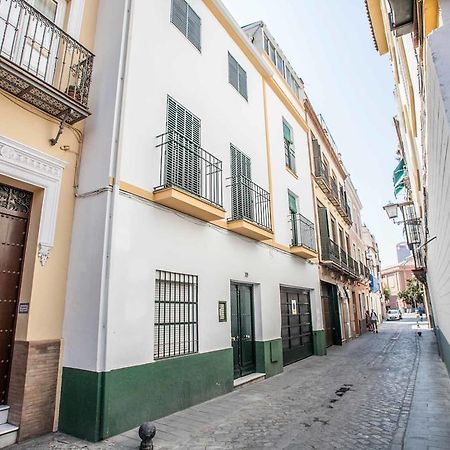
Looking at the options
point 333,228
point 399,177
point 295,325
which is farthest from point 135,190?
point 333,228

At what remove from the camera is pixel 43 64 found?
5.90 m

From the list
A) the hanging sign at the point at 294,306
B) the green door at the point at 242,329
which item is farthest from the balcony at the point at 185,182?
the hanging sign at the point at 294,306

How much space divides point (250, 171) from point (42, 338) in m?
Answer: 6.97

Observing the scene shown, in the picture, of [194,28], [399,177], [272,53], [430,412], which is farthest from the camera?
[399,177]

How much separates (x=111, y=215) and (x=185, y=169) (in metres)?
2.21

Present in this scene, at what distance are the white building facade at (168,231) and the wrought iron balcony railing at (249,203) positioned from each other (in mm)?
58

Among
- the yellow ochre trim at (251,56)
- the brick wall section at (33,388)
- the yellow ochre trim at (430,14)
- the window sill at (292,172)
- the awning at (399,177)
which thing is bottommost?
the brick wall section at (33,388)

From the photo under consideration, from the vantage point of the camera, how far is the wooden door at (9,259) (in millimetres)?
5035

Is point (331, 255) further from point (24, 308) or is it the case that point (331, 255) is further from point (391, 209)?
point (24, 308)

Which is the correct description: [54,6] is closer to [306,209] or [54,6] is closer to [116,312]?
[116,312]

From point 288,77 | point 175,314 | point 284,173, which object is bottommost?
point 175,314

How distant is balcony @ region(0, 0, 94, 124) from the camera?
4955 mm

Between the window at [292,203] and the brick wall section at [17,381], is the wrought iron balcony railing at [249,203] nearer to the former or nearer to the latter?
the window at [292,203]

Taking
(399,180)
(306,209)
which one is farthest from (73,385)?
(399,180)
